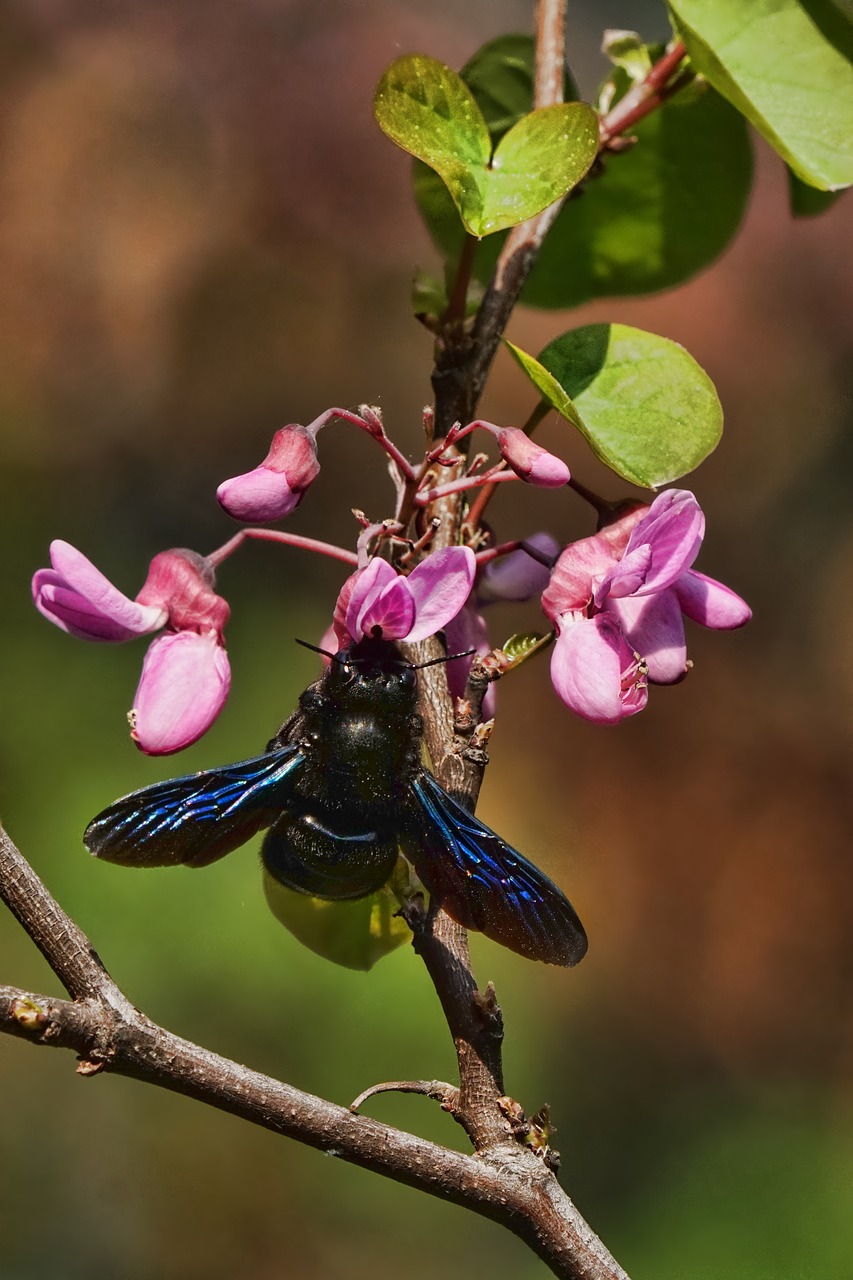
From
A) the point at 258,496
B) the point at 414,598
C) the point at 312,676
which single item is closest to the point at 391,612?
→ the point at 414,598

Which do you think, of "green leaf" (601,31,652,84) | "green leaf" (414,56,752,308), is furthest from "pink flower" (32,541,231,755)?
"green leaf" (601,31,652,84)

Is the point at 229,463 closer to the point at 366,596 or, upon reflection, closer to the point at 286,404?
the point at 286,404

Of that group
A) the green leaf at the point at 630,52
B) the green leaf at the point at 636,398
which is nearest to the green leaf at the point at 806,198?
the green leaf at the point at 630,52

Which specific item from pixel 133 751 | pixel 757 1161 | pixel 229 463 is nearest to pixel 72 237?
pixel 229 463

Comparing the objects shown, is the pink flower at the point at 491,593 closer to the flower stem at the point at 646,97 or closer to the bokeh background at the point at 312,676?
the flower stem at the point at 646,97

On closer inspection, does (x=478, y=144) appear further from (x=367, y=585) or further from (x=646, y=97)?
(x=367, y=585)

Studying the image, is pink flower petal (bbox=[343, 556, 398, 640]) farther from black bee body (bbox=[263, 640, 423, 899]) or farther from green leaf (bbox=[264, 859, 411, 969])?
green leaf (bbox=[264, 859, 411, 969])
